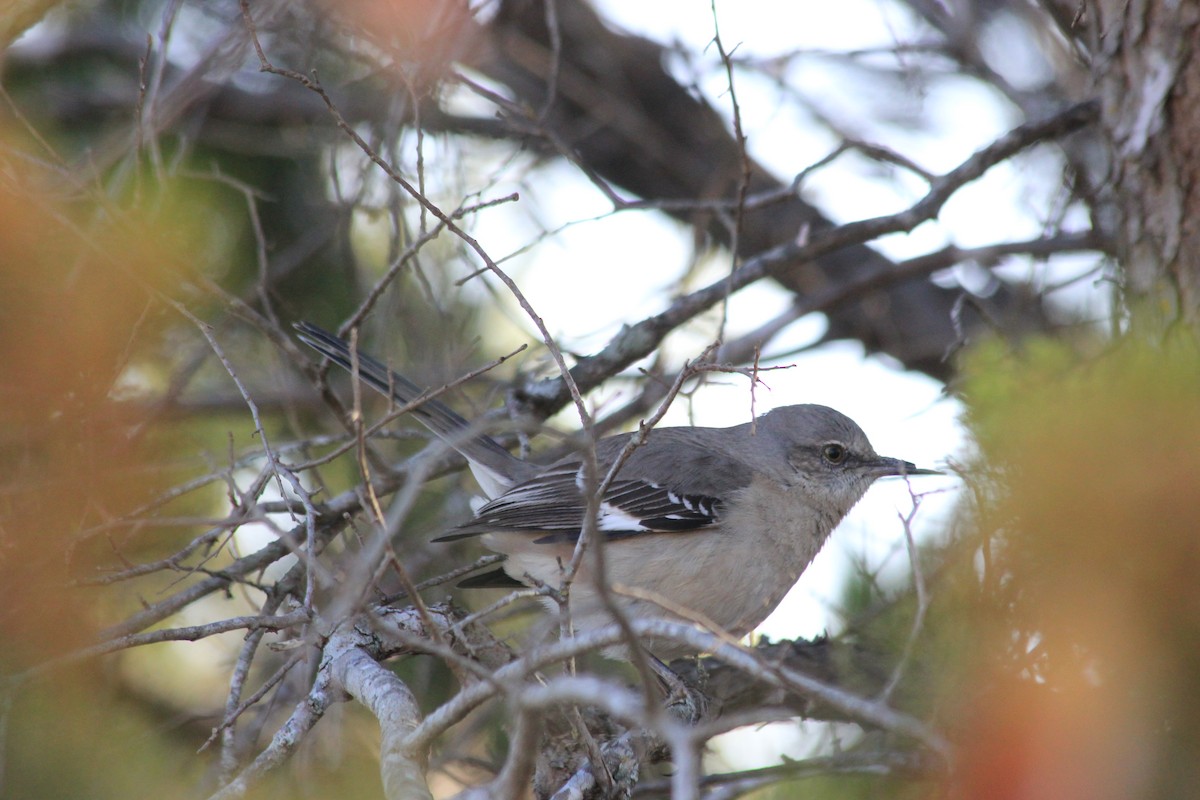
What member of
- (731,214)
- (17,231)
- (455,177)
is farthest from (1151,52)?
(17,231)

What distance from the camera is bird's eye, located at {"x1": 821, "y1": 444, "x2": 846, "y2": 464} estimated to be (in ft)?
16.9

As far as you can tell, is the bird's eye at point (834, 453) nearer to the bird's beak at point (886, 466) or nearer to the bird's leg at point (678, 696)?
the bird's beak at point (886, 466)

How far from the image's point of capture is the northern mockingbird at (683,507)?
450cm

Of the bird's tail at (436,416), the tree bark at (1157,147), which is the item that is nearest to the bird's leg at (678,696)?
the bird's tail at (436,416)

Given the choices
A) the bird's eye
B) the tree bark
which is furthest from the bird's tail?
the tree bark

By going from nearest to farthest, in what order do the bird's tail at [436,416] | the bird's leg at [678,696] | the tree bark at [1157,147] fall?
1. the tree bark at [1157,147]
2. the bird's leg at [678,696]
3. the bird's tail at [436,416]

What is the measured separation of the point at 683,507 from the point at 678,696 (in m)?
0.96

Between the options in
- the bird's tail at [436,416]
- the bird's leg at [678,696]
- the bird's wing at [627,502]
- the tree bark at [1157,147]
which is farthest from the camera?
the bird's wing at [627,502]

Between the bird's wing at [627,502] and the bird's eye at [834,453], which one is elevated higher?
the bird's eye at [834,453]

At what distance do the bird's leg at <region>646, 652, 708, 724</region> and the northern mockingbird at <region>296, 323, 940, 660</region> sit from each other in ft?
0.29

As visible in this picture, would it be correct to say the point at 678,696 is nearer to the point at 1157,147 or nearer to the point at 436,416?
the point at 436,416

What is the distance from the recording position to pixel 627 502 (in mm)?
4848

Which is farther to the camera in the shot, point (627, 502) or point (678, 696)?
point (627, 502)

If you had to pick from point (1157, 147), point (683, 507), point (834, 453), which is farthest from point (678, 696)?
point (1157, 147)
